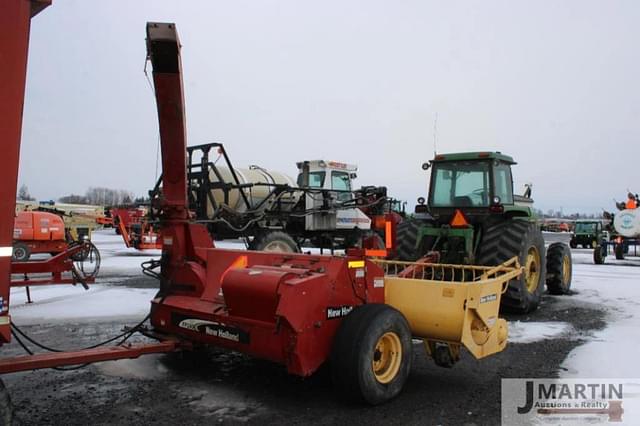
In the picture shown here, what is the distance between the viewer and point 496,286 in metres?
5.14

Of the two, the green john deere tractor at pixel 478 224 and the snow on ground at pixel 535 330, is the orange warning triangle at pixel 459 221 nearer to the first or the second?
the green john deere tractor at pixel 478 224

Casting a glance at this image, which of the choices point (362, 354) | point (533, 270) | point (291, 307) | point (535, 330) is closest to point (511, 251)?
point (535, 330)

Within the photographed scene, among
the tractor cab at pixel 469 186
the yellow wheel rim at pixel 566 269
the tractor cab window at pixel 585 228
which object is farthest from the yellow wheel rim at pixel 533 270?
the tractor cab window at pixel 585 228

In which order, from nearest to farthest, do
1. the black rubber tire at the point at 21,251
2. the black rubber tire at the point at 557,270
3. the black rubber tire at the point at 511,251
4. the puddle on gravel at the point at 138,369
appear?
the puddle on gravel at the point at 138,369, the black rubber tire at the point at 511,251, the black rubber tire at the point at 557,270, the black rubber tire at the point at 21,251

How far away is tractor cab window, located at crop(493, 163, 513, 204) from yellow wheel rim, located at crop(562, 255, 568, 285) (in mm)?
2272

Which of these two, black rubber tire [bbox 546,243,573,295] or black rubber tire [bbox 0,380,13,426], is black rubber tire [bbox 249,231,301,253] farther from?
black rubber tire [bbox 0,380,13,426]

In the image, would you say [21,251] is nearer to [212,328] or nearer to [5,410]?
[212,328]

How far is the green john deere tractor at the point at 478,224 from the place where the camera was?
8344 mm

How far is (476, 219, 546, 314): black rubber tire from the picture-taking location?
8.19 meters

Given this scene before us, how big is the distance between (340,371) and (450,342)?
1168 mm

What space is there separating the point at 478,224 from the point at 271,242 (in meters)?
3.90

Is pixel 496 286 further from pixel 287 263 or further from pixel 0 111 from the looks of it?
pixel 0 111

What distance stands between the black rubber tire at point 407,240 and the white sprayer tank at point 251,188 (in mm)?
3104

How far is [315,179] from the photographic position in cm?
1378
